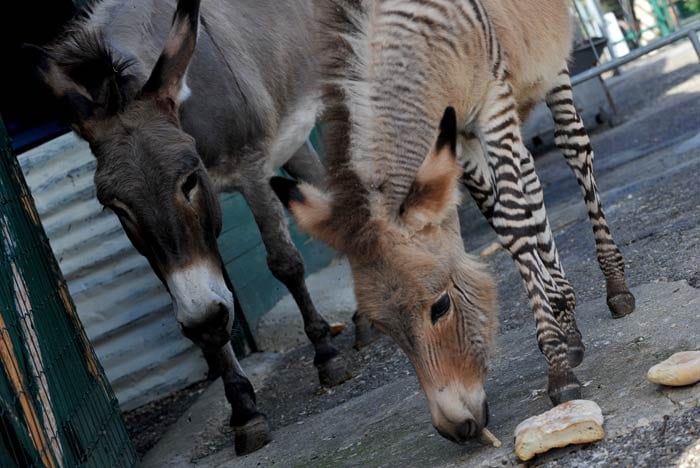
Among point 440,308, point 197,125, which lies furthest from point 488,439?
point 197,125

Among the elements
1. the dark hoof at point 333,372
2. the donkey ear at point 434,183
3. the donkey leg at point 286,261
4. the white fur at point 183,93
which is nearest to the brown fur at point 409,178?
the donkey ear at point 434,183

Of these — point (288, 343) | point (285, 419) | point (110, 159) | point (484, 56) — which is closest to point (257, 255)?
point (288, 343)

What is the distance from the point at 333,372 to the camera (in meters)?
6.07

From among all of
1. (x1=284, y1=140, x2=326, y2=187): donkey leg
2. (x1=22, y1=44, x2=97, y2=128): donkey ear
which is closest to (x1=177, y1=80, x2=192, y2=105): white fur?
(x1=22, y1=44, x2=97, y2=128): donkey ear

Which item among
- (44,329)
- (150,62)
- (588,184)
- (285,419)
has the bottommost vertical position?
(285,419)

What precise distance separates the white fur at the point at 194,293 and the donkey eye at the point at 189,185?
36 cm

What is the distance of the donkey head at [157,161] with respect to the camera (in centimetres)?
471

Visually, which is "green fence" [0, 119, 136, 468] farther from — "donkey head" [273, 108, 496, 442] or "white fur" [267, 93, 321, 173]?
"white fur" [267, 93, 321, 173]

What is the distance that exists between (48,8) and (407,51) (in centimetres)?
494

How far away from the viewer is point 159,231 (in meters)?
4.71

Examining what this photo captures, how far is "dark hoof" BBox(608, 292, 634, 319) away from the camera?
4812 millimetres

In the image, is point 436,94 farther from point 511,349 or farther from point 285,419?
point 285,419

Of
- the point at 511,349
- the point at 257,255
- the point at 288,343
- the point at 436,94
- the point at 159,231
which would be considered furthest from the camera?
the point at 257,255

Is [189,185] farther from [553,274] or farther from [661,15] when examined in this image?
[661,15]
